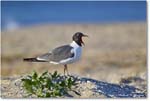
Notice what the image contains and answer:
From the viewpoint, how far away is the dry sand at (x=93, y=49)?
8.00m

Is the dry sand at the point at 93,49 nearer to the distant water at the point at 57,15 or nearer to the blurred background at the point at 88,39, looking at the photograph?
the blurred background at the point at 88,39

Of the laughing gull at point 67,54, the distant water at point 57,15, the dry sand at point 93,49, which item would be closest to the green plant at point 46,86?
the laughing gull at point 67,54

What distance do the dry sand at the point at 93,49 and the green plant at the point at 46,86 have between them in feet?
3.67

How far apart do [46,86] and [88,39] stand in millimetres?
5050

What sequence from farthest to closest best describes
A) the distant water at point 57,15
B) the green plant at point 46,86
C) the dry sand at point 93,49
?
the distant water at point 57,15, the dry sand at point 93,49, the green plant at point 46,86

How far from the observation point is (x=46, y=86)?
5434 mm

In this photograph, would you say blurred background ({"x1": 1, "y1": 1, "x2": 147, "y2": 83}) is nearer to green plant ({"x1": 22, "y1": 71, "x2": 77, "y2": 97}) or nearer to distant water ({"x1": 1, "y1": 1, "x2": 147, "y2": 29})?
distant water ({"x1": 1, "y1": 1, "x2": 147, "y2": 29})

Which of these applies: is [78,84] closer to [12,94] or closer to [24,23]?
[12,94]

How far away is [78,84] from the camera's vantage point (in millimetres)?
5625

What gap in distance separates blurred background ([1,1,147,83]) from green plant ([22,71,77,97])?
1145 millimetres

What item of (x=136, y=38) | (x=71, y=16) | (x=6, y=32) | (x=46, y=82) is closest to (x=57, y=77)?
(x=46, y=82)

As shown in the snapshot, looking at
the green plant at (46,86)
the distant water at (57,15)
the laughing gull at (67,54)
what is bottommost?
the green plant at (46,86)

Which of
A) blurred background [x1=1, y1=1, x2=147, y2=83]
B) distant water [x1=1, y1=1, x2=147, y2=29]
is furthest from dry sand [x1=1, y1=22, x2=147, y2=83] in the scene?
distant water [x1=1, y1=1, x2=147, y2=29]

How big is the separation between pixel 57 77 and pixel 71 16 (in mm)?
9034
